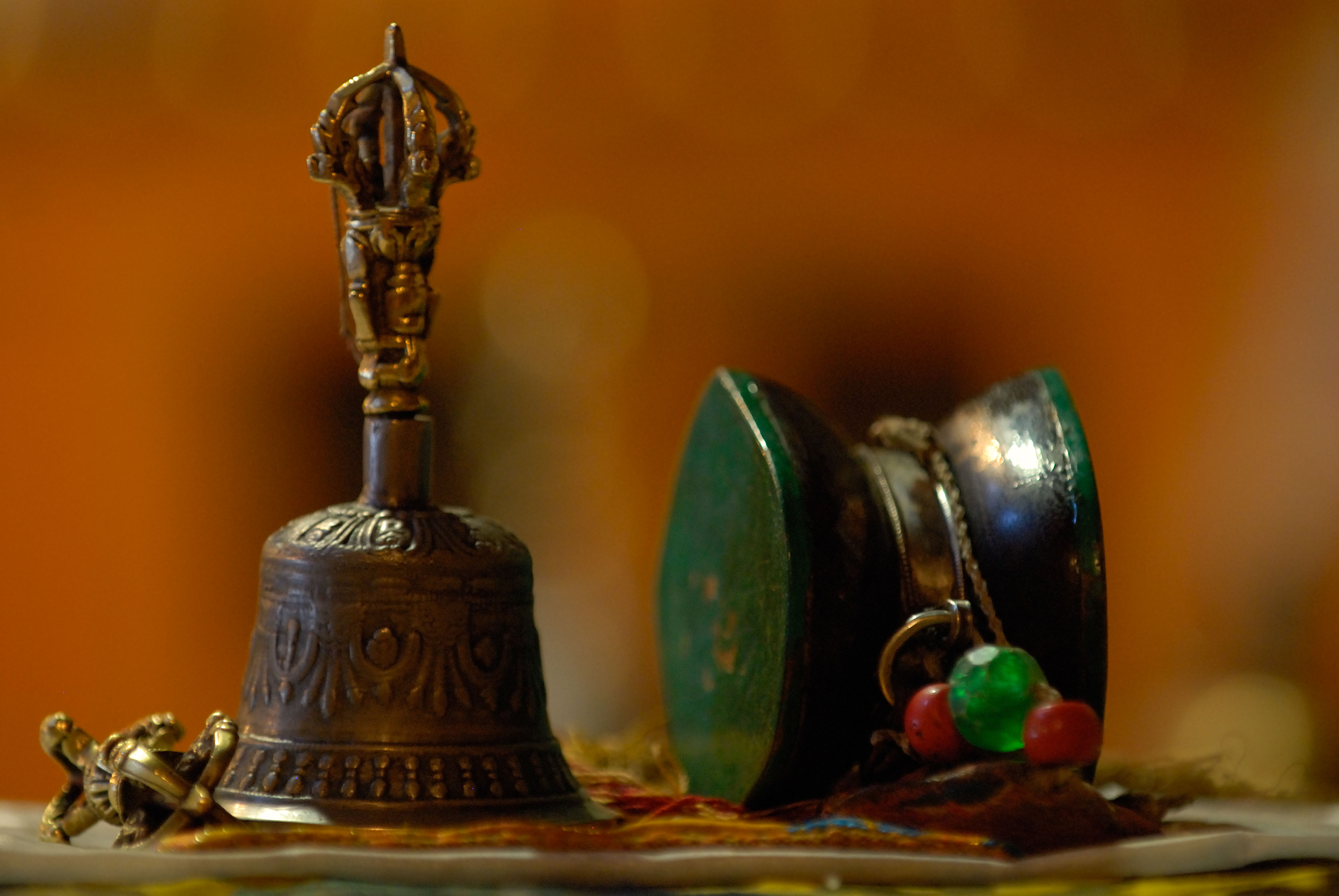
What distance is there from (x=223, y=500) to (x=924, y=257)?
1.17 metres

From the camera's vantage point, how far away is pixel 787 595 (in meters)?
0.85

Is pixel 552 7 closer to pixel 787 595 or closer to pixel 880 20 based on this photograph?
pixel 880 20

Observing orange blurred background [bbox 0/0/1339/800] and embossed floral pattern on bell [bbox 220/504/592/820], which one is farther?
orange blurred background [bbox 0/0/1339/800]

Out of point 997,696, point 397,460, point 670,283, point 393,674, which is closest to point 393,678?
point 393,674

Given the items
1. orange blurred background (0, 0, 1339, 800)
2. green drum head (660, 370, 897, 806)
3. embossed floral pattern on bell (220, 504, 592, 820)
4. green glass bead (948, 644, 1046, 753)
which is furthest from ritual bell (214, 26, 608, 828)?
orange blurred background (0, 0, 1339, 800)

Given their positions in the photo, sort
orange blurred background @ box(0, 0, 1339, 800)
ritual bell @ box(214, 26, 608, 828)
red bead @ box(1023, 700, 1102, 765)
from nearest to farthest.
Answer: red bead @ box(1023, 700, 1102, 765), ritual bell @ box(214, 26, 608, 828), orange blurred background @ box(0, 0, 1339, 800)

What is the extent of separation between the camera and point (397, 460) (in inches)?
34.3

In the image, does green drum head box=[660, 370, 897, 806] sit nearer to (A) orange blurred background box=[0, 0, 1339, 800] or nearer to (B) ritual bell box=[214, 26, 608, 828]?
(B) ritual bell box=[214, 26, 608, 828]

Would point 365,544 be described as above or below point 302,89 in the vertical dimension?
below

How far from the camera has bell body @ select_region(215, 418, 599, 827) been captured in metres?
0.81

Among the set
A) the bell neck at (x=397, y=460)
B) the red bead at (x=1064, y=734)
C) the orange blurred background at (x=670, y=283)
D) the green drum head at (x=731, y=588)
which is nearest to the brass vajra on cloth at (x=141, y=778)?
the bell neck at (x=397, y=460)

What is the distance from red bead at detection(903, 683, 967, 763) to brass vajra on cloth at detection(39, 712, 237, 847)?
1.22 ft

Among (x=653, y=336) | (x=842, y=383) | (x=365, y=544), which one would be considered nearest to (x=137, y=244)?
(x=653, y=336)

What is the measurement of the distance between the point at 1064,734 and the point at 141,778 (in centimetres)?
48
